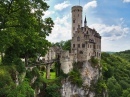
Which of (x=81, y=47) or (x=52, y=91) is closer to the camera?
(x=52, y=91)

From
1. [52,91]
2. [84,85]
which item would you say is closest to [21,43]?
[52,91]

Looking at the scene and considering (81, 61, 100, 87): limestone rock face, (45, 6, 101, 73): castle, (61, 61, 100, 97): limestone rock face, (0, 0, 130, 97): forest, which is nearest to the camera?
(0, 0, 130, 97): forest

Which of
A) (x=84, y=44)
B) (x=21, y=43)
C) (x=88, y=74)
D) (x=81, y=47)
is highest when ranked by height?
(x=84, y=44)

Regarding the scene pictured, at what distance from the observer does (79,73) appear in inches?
2079

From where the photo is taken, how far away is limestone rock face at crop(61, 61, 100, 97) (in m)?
48.8

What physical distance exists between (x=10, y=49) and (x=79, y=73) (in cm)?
2502

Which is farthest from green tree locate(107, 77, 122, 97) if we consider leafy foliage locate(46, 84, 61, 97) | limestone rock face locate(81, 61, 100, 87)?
leafy foliage locate(46, 84, 61, 97)

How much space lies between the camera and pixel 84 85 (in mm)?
53531

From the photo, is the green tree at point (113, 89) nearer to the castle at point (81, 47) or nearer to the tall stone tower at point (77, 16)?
the castle at point (81, 47)

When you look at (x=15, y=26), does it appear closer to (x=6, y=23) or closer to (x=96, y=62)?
(x=6, y=23)

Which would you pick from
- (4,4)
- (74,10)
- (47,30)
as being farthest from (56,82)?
(4,4)

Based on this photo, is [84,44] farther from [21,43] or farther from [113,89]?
[21,43]

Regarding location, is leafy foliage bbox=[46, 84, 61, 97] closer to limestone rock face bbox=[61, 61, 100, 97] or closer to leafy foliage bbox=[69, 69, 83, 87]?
limestone rock face bbox=[61, 61, 100, 97]

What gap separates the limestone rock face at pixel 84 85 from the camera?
48781mm
